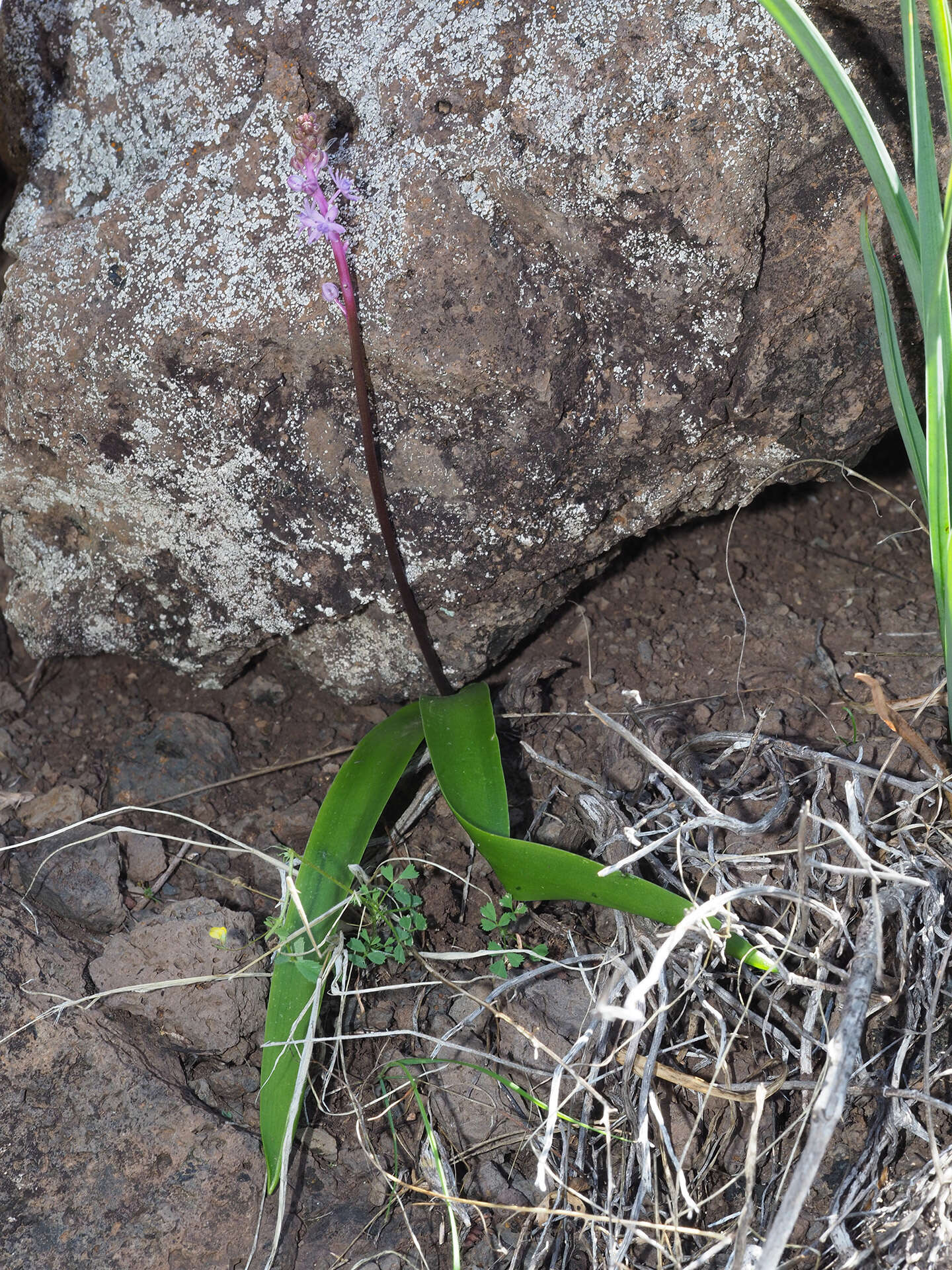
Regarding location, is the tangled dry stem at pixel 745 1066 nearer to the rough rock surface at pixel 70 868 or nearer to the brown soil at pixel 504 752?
the brown soil at pixel 504 752

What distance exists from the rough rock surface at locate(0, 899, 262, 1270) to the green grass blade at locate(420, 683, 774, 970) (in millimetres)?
553

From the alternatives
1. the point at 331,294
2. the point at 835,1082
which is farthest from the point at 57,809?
the point at 835,1082

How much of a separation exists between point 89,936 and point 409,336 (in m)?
1.12

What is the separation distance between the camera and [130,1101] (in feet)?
4.85

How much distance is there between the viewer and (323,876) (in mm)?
1602

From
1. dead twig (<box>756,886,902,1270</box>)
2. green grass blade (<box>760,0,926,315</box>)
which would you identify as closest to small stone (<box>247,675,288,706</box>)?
dead twig (<box>756,886,902,1270</box>)

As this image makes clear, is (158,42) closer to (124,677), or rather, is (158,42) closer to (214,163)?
→ (214,163)

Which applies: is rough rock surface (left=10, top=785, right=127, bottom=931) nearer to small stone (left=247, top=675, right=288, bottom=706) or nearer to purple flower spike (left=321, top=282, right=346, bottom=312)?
small stone (left=247, top=675, right=288, bottom=706)

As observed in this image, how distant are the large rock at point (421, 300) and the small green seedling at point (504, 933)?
1.51 ft

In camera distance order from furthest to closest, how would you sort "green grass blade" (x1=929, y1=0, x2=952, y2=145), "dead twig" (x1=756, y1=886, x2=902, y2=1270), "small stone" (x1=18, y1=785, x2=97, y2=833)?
1. "small stone" (x1=18, y1=785, x2=97, y2=833)
2. "green grass blade" (x1=929, y1=0, x2=952, y2=145)
3. "dead twig" (x1=756, y1=886, x2=902, y2=1270)

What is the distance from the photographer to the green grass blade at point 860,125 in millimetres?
1244

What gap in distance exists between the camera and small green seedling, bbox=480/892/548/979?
154cm

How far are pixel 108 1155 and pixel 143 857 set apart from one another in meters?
0.49

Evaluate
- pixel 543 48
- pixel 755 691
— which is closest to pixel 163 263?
pixel 543 48
